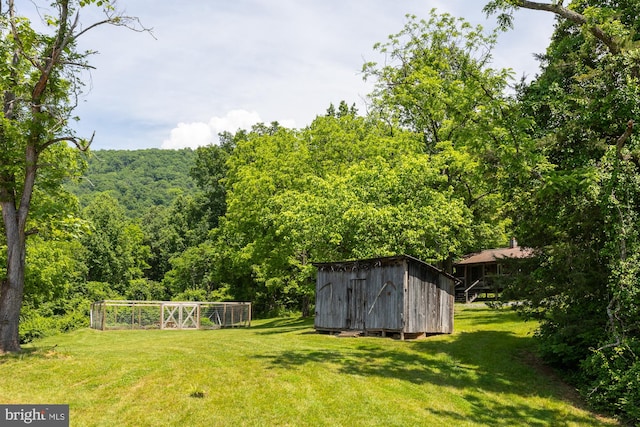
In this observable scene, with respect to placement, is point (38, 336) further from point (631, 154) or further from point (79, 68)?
point (631, 154)

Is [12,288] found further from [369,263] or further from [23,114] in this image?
[369,263]

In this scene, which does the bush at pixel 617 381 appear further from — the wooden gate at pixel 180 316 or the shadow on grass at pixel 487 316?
the wooden gate at pixel 180 316

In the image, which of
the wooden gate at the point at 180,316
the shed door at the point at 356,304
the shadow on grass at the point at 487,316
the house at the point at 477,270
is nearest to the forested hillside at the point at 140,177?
the house at the point at 477,270

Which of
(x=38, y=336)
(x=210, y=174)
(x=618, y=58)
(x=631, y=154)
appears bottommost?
(x=38, y=336)

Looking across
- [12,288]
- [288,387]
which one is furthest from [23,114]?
[288,387]

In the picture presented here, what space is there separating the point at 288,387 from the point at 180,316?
834 inches

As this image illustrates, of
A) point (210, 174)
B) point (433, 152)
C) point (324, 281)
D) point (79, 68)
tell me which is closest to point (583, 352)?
point (324, 281)

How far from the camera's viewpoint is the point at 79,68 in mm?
15680

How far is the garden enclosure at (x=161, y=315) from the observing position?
29.9m

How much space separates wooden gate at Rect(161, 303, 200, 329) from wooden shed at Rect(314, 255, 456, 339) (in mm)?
10913

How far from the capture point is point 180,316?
31.5 m

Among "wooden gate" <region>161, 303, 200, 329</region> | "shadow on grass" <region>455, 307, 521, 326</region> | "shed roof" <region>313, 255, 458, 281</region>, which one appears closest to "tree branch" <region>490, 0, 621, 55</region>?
"shed roof" <region>313, 255, 458, 281</region>

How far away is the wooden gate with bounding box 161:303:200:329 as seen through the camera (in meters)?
31.2

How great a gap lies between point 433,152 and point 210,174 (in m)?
36.8
